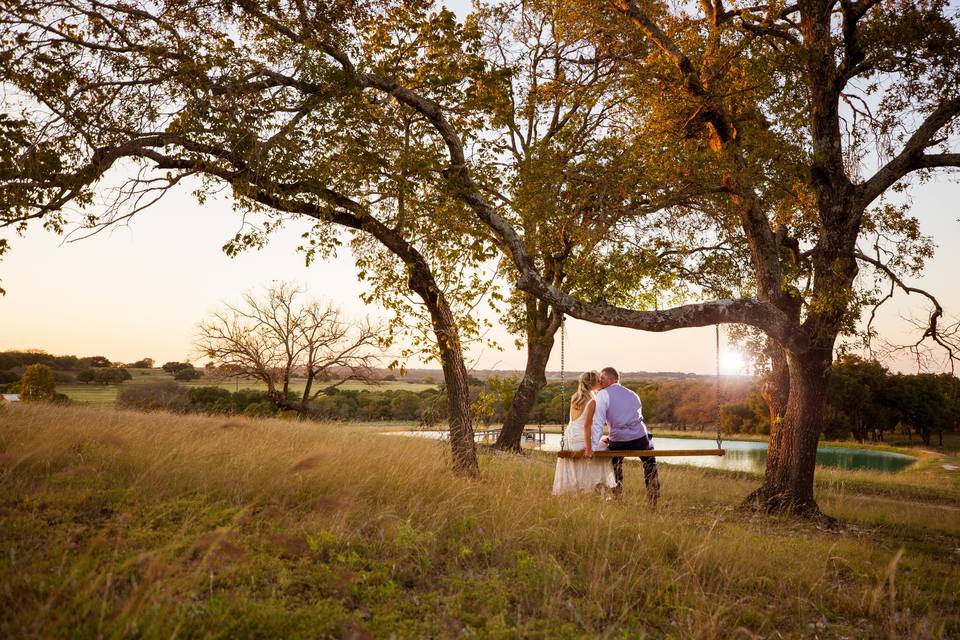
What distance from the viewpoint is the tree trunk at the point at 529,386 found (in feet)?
66.9

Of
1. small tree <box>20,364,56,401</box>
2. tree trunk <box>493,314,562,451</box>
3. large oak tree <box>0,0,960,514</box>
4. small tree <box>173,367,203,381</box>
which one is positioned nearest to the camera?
large oak tree <box>0,0,960,514</box>

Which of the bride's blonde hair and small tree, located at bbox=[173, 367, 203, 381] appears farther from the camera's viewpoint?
small tree, located at bbox=[173, 367, 203, 381]

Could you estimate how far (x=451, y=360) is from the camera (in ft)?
35.2

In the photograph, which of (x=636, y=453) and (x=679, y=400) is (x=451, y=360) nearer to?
(x=636, y=453)

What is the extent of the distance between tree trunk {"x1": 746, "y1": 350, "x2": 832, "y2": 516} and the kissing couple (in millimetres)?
2850

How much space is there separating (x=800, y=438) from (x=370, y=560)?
29.2 feet

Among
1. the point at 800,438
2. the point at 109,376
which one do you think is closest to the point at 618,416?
the point at 800,438

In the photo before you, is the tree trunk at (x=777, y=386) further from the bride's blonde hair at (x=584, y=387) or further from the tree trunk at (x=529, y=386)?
the tree trunk at (x=529, y=386)

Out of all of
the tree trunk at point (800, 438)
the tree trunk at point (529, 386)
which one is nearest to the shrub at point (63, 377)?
the tree trunk at point (529, 386)

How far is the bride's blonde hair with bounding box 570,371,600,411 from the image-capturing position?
1009cm

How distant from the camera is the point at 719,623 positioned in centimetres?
474

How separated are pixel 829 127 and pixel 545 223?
5452 millimetres

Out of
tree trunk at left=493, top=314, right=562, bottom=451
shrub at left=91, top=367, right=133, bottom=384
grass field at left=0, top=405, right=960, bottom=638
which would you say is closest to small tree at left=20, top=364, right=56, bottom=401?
shrub at left=91, top=367, right=133, bottom=384

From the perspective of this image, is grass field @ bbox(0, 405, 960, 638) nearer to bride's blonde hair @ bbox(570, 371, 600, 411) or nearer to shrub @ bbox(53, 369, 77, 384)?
bride's blonde hair @ bbox(570, 371, 600, 411)
